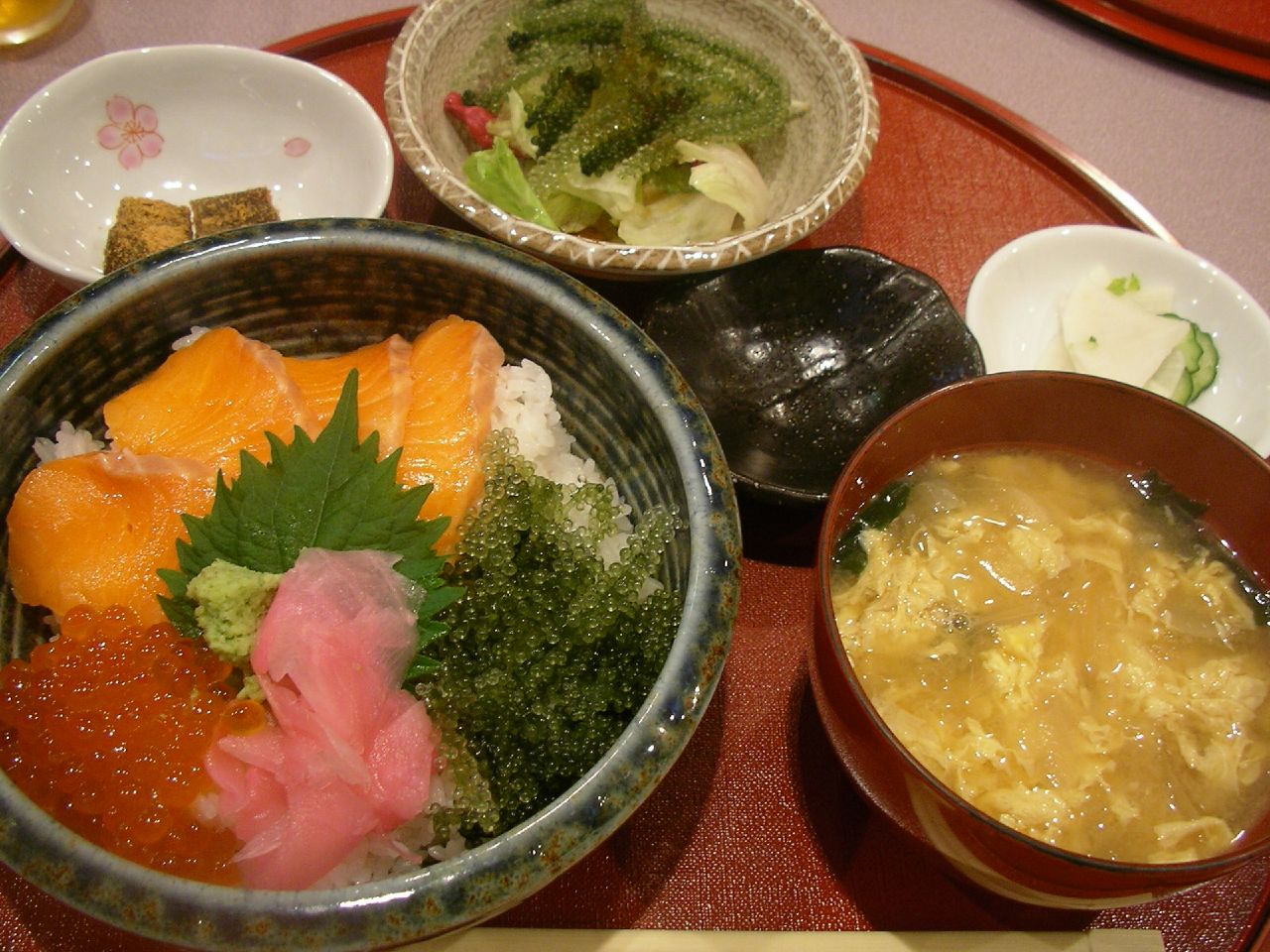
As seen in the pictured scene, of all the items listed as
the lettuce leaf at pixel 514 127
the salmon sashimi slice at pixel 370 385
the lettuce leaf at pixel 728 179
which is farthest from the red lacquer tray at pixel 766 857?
the lettuce leaf at pixel 514 127

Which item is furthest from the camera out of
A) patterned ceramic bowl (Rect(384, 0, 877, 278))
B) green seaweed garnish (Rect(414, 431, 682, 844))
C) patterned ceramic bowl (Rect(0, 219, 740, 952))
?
patterned ceramic bowl (Rect(384, 0, 877, 278))

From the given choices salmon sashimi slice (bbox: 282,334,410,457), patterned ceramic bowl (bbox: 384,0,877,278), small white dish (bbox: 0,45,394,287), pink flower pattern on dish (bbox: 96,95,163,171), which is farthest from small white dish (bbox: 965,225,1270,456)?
pink flower pattern on dish (bbox: 96,95,163,171)

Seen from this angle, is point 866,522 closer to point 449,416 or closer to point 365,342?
point 449,416

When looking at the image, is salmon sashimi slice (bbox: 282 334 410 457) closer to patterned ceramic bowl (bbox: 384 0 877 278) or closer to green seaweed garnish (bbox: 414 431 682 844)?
green seaweed garnish (bbox: 414 431 682 844)

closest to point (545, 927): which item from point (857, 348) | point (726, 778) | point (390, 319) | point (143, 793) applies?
point (726, 778)

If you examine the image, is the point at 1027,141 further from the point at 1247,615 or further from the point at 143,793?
the point at 143,793
